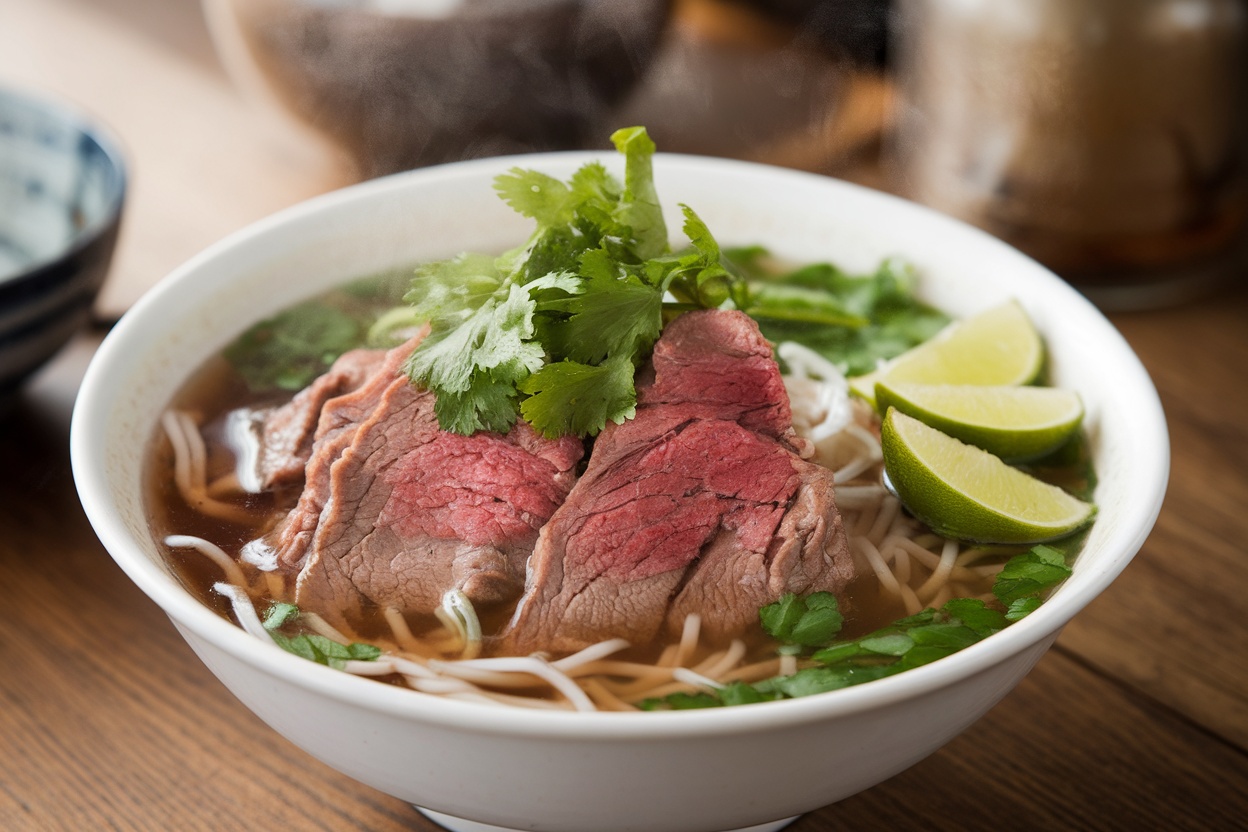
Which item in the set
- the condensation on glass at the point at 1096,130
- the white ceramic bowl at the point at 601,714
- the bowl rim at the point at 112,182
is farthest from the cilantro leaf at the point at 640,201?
the condensation on glass at the point at 1096,130

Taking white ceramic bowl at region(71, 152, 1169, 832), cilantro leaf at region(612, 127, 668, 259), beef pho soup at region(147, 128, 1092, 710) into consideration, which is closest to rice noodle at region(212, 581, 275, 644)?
beef pho soup at region(147, 128, 1092, 710)

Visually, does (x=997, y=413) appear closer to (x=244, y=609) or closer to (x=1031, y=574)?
(x=1031, y=574)

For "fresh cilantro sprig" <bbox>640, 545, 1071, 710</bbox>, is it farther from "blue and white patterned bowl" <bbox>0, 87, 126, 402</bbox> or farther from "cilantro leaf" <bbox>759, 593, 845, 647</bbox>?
"blue and white patterned bowl" <bbox>0, 87, 126, 402</bbox>

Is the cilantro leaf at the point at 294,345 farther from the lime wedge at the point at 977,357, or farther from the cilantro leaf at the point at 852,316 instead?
the lime wedge at the point at 977,357

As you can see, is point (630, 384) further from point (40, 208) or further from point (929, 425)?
point (40, 208)

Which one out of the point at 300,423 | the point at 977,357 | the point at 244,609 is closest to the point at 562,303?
the point at 300,423

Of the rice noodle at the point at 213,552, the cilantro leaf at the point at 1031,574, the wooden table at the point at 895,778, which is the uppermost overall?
the rice noodle at the point at 213,552
